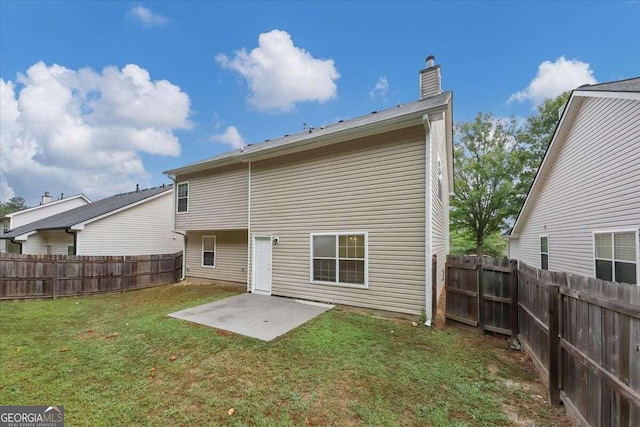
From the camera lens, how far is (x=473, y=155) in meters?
23.4

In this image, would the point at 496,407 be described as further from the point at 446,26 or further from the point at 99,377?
the point at 446,26

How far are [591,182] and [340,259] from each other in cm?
702

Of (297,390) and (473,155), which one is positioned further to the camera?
(473,155)

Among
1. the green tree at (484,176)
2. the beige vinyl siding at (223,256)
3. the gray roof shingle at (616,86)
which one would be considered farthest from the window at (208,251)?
the green tree at (484,176)

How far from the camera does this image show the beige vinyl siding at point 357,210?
21.7 ft

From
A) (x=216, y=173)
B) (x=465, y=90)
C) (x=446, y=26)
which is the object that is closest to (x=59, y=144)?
(x=216, y=173)

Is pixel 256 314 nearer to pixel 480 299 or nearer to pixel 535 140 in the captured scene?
pixel 480 299

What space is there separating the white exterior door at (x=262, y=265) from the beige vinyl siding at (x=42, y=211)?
25.0m

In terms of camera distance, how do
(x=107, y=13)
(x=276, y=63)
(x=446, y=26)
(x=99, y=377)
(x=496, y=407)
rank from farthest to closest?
(x=276, y=63)
(x=446, y=26)
(x=107, y=13)
(x=99, y=377)
(x=496, y=407)

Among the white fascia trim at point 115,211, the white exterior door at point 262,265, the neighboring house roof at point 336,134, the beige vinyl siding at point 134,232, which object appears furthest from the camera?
the beige vinyl siding at point 134,232

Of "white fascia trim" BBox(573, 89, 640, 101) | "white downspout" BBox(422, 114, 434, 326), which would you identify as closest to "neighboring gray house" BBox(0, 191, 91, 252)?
"white downspout" BBox(422, 114, 434, 326)

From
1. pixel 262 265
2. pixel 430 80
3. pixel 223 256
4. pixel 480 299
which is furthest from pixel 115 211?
pixel 480 299

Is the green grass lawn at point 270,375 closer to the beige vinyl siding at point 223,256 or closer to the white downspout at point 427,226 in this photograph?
the white downspout at point 427,226

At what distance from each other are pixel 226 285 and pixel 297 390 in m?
8.51
